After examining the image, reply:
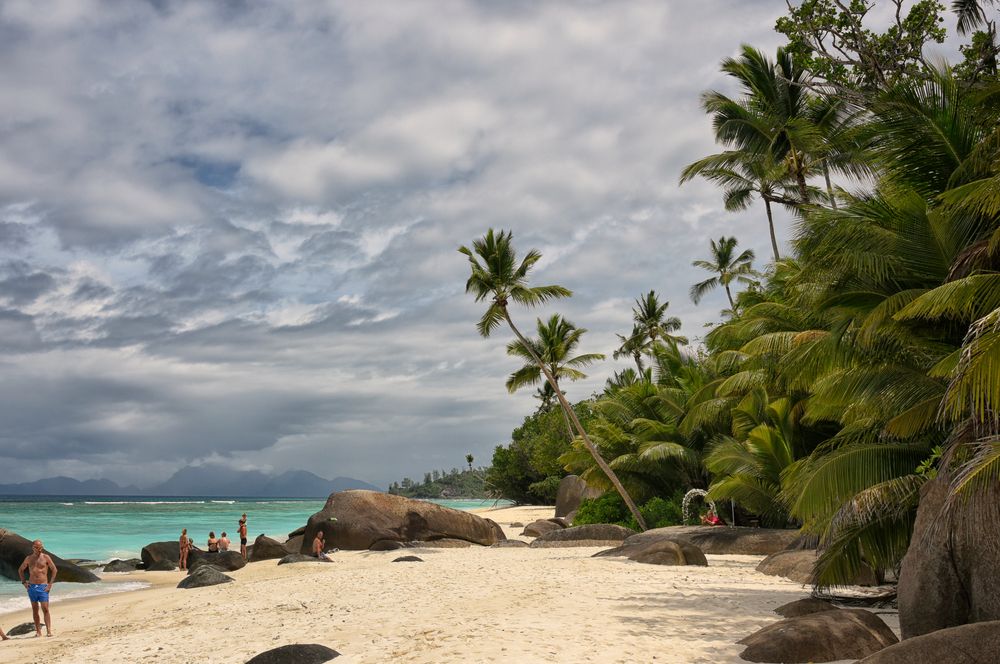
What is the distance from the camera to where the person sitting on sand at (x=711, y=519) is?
20.4 m

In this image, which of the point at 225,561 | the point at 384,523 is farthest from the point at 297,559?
the point at 384,523

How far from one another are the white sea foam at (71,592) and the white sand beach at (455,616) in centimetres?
194

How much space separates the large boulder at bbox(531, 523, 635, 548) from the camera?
20.6m

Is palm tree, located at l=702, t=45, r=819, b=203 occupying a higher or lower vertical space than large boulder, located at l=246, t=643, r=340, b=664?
higher

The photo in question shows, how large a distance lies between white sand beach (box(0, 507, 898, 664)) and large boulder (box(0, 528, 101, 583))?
6.12 meters

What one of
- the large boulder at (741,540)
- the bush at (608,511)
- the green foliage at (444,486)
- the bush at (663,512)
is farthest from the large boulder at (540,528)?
the green foliage at (444,486)

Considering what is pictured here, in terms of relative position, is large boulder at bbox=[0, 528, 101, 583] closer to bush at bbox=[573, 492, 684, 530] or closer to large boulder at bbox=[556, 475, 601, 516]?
bush at bbox=[573, 492, 684, 530]

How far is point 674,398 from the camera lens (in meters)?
24.1

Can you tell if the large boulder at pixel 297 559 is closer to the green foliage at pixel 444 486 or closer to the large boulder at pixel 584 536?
the large boulder at pixel 584 536

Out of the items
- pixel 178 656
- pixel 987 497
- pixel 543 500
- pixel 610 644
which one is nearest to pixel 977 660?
pixel 987 497

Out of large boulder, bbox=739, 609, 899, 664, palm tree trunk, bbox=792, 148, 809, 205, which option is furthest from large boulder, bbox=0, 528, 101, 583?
palm tree trunk, bbox=792, 148, 809, 205

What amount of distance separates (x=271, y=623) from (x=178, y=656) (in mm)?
1592

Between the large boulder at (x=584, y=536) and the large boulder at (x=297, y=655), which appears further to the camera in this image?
the large boulder at (x=584, y=536)

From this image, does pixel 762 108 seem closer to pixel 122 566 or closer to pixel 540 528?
pixel 540 528
